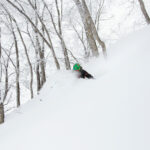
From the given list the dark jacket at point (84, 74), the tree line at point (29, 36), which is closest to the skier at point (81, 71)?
the dark jacket at point (84, 74)

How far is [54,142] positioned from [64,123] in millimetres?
602

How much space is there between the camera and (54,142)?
8.59ft

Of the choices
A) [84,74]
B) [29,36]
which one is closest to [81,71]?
[84,74]

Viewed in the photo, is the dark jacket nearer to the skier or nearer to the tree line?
the skier

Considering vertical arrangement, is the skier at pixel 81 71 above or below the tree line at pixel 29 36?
below

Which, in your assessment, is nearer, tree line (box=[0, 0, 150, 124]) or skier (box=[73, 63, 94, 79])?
skier (box=[73, 63, 94, 79])

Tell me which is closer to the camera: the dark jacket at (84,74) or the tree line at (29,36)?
the dark jacket at (84,74)

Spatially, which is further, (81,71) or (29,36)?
(29,36)

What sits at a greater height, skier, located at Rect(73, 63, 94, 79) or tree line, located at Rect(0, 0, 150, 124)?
tree line, located at Rect(0, 0, 150, 124)

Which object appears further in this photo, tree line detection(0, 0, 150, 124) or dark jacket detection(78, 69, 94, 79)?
tree line detection(0, 0, 150, 124)

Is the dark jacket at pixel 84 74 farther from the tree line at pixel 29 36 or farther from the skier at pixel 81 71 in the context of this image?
the tree line at pixel 29 36

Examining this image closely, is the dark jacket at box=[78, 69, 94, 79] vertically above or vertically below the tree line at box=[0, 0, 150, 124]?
below

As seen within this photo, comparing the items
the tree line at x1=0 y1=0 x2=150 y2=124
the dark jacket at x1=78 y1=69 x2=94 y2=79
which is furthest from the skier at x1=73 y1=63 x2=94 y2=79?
the tree line at x1=0 y1=0 x2=150 y2=124

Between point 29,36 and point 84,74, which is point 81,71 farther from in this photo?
point 29,36
